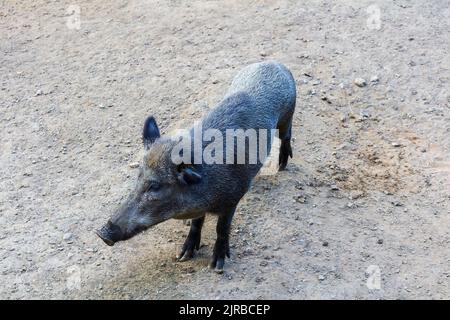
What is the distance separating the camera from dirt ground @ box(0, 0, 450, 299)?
5355mm

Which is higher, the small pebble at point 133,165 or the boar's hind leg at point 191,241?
the small pebble at point 133,165

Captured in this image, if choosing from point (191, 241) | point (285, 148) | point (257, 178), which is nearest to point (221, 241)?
point (191, 241)

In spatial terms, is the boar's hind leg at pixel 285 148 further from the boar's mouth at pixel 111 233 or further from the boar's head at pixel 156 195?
the boar's mouth at pixel 111 233

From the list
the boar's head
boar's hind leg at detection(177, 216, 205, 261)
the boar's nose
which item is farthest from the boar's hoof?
the boar's nose

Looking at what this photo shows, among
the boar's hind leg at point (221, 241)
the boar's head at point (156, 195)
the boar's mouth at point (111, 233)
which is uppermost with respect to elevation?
the boar's head at point (156, 195)

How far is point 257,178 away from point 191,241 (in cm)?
134

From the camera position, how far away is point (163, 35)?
891cm

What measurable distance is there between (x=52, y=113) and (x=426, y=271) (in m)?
4.55

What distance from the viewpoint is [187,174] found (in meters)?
4.86

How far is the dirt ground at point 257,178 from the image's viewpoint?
536 centimetres

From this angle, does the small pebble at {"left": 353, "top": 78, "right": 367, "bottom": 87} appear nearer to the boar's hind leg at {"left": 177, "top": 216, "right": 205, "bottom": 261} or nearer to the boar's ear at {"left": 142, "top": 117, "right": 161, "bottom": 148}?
the boar's hind leg at {"left": 177, "top": 216, "right": 205, "bottom": 261}

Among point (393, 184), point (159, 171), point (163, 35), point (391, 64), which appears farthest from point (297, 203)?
point (163, 35)

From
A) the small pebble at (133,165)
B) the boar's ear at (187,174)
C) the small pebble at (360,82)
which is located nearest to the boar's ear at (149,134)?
the boar's ear at (187,174)

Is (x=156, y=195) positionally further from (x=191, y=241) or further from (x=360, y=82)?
(x=360, y=82)
